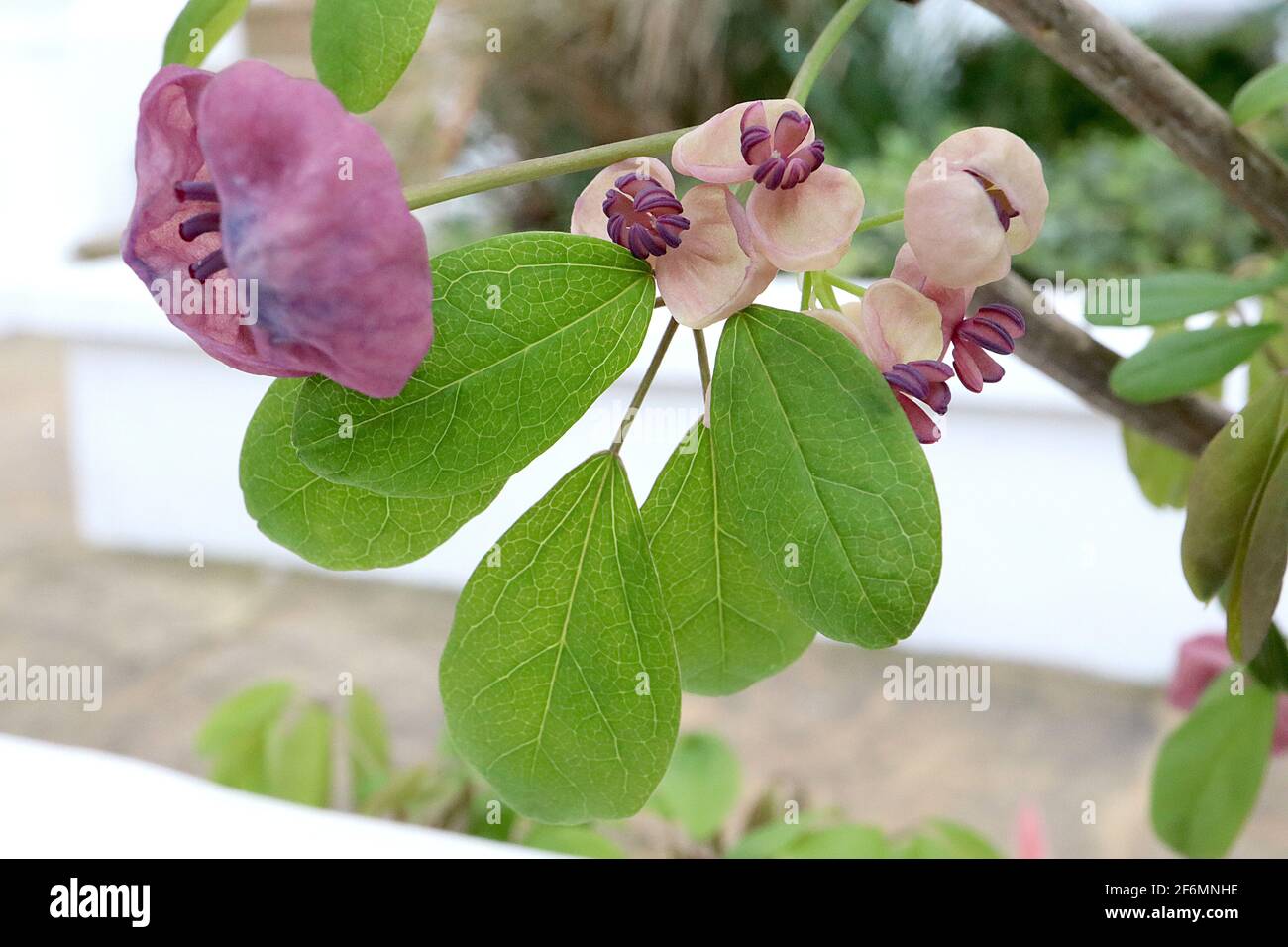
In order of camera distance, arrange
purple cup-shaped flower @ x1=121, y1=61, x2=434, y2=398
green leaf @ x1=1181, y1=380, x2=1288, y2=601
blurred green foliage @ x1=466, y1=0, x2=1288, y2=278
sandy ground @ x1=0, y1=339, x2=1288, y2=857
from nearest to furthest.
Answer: purple cup-shaped flower @ x1=121, y1=61, x2=434, y2=398 → green leaf @ x1=1181, y1=380, x2=1288, y2=601 → sandy ground @ x1=0, y1=339, x2=1288, y2=857 → blurred green foliage @ x1=466, y1=0, x2=1288, y2=278

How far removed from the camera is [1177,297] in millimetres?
345

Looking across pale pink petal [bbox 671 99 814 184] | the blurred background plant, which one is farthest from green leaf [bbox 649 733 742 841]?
pale pink petal [bbox 671 99 814 184]

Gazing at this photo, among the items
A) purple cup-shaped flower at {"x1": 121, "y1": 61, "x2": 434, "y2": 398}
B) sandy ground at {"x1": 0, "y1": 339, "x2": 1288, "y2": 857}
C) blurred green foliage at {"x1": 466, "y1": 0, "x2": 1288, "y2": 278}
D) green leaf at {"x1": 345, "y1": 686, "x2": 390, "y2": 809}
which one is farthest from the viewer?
blurred green foliage at {"x1": 466, "y1": 0, "x2": 1288, "y2": 278}

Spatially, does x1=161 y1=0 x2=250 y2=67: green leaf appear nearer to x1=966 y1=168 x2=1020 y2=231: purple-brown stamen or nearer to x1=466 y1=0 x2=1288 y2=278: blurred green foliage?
x1=966 y1=168 x2=1020 y2=231: purple-brown stamen

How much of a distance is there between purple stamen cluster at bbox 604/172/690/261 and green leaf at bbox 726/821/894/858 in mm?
300

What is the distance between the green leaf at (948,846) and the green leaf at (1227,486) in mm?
219

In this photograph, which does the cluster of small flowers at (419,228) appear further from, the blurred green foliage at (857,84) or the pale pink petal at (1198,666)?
the blurred green foliage at (857,84)

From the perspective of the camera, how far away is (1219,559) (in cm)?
27

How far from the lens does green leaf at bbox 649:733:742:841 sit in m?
0.56

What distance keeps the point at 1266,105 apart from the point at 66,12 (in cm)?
381

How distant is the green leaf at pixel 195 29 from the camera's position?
9.9 inches

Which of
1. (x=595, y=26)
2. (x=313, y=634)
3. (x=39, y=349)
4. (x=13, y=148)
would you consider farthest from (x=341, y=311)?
(x=13, y=148)

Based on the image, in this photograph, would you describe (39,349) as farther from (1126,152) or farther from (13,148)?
(1126,152)

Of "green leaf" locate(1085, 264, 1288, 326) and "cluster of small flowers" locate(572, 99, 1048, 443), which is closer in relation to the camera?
"cluster of small flowers" locate(572, 99, 1048, 443)
